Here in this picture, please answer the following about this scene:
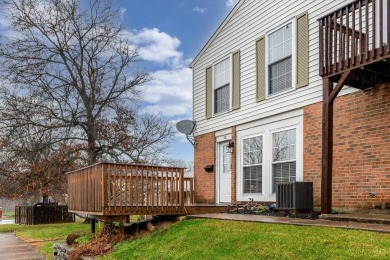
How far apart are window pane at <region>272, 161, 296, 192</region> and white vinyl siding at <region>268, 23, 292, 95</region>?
5.67 ft

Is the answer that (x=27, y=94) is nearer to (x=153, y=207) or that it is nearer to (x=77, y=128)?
(x=77, y=128)

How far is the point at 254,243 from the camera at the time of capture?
5508 millimetres

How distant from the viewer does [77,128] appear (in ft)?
61.6

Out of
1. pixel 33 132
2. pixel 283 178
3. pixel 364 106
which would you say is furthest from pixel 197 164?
pixel 33 132

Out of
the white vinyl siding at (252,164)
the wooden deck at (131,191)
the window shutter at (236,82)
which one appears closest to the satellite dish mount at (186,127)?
the window shutter at (236,82)

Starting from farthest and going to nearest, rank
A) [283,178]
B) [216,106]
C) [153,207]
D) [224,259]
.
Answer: [216,106] < [283,178] < [153,207] < [224,259]

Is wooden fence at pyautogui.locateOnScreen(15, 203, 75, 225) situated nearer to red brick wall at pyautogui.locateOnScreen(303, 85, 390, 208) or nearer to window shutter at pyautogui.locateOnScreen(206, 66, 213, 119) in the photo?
window shutter at pyautogui.locateOnScreen(206, 66, 213, 119)

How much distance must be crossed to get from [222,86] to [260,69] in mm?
1871

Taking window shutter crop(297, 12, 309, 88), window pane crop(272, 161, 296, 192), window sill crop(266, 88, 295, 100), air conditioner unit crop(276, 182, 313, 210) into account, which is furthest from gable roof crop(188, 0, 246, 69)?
air conditioner unit crop(276, 182, 313, 210)

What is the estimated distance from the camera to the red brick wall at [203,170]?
12.6m

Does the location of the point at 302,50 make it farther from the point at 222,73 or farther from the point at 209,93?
the point at 209,93

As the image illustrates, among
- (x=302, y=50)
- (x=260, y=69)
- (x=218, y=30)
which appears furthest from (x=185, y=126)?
(x=302, y=50)

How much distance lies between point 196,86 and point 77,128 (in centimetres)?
733

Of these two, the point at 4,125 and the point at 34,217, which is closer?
the point at 4,125
